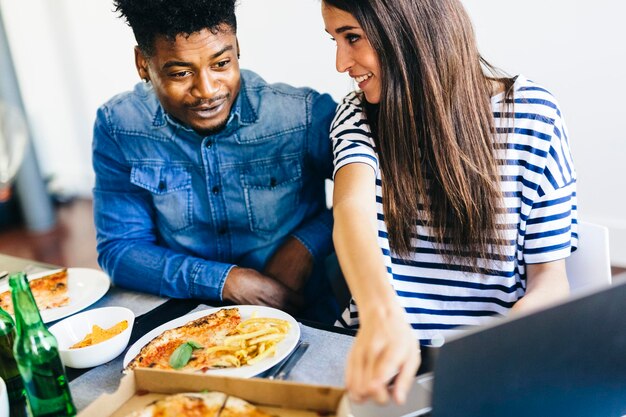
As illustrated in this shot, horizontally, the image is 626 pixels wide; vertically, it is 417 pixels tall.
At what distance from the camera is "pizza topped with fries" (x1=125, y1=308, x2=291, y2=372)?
102cm

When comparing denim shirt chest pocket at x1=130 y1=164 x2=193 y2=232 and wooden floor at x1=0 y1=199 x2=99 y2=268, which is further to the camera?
wooden floor at x1=0 y1=199 x2=99 y2=268

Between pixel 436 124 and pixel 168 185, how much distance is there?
761mm

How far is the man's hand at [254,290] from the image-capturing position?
1354 millimetres

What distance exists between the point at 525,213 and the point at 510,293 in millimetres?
189

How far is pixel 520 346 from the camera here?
641 mm

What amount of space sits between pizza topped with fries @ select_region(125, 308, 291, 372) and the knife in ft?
0.11

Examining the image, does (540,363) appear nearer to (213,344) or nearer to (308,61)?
(213,344)

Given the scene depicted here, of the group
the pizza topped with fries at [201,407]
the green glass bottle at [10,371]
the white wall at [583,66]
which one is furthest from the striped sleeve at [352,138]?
the white wall at [583,66]

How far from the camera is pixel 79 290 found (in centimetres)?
140

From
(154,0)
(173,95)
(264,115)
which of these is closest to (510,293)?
(264,115)

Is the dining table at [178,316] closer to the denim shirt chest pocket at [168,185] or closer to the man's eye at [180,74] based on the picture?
the denim shirt chest pocket at [168,185]

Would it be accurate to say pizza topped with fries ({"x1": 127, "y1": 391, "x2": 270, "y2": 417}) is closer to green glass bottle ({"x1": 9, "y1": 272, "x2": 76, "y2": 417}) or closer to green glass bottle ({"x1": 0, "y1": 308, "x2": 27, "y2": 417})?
green glass bottle ({"x1": 9, "y1": 272, "x2": 76, "y2": 417})

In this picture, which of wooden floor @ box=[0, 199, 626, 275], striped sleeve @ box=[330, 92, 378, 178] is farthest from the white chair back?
wooden floor @ box=[0, 199, 626, 275]

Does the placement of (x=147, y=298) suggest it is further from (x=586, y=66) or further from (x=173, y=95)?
(x=586, y=66)
